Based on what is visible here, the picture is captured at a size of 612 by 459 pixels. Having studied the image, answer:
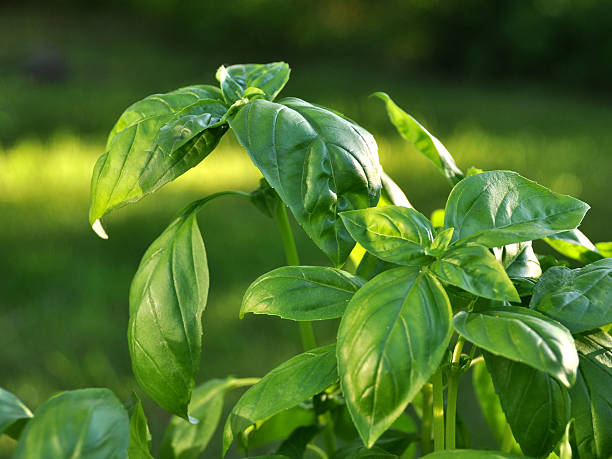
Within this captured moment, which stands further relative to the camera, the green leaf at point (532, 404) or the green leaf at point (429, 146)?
the green leaf at point (429, 146)

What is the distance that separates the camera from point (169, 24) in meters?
6.62

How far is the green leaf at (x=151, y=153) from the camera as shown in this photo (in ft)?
1.74

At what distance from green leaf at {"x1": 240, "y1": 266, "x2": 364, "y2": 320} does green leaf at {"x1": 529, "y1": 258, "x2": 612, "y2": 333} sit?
0.40 ft

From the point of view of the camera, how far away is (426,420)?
0.63m

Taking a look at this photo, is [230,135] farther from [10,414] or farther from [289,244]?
[10,414]

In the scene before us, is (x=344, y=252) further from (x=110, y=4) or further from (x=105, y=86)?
(x=110, y=4)

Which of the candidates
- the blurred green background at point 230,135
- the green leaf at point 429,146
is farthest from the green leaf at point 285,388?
the blurred green background at point 230,135

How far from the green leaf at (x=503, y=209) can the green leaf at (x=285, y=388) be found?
0.12 metres

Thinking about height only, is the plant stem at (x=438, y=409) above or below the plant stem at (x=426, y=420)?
above

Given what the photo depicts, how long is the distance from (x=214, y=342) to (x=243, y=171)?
1306 mm

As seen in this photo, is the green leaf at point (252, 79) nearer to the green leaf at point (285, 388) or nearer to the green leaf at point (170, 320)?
the green leaf at point (170, 320)

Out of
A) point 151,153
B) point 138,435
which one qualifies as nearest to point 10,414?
point 138,435

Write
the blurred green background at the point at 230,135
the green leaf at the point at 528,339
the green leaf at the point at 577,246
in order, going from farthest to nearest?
1. the blurred green background at the point at 230,135
2. the green leaf at the point at 577,246
3. the green leaf at the point at 528,339

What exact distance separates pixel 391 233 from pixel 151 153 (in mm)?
184
